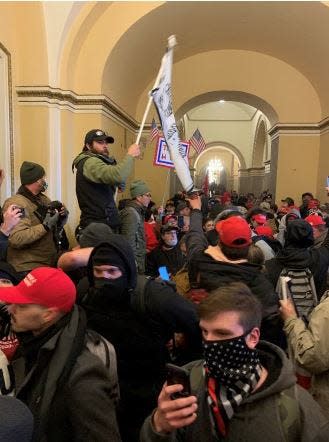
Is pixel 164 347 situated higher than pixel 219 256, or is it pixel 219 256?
pixel 219 256

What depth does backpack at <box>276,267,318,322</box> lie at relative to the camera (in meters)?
2.80

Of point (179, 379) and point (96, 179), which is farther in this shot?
point (96, 179)

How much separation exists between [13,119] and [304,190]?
27.6 ft

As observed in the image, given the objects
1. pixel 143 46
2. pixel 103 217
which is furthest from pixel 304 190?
pixel 103 217

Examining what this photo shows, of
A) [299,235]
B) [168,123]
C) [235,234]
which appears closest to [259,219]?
[168,123]

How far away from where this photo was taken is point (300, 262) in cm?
294

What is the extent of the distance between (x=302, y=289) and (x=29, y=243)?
215 cm

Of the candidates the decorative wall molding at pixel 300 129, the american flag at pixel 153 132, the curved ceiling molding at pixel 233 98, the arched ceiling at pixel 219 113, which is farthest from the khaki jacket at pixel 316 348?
the arched ceiling at pixel 219 113

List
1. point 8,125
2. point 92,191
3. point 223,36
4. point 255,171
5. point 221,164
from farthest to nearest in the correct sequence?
point 221,164, point 255,171, point 223,36, point 8,125, point 92,191

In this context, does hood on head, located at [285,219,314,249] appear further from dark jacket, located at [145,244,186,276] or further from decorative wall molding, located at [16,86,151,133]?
decorative wall molding, located at [16,86,151,133]

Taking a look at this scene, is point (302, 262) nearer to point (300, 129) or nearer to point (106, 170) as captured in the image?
point (106, 170)

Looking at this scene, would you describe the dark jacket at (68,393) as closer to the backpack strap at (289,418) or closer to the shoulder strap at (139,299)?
the shoulder strap at (139,299)

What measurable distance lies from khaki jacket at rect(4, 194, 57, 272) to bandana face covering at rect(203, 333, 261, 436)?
2.25 m

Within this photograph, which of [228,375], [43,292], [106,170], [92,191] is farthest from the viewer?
[92,191]
